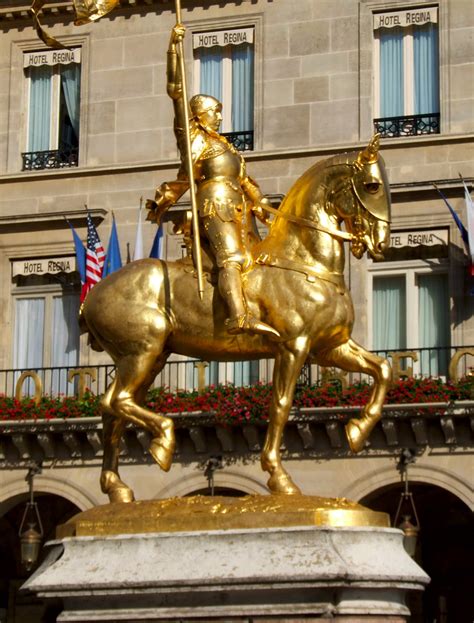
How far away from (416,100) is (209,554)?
1789cm

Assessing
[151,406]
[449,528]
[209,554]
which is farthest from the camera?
[449,528]

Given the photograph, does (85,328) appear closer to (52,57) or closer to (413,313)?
(413,313)

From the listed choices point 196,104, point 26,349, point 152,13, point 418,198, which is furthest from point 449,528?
point 196,104

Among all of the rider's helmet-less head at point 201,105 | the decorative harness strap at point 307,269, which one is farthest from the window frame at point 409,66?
the decorative harness strap at point 307,269

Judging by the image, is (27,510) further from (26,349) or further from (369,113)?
(369,113)

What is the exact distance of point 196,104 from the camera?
1416 centimetres

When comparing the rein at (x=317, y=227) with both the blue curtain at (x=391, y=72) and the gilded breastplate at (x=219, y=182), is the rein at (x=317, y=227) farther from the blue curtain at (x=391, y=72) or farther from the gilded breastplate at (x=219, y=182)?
the blue curtain at (x=391, y=72)

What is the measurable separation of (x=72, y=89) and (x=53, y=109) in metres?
0.48

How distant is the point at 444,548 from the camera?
29.3 m

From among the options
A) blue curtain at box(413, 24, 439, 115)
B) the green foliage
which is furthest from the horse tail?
blue curtain at box(413, 24, 439, 115)

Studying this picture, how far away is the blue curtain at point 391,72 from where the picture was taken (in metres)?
28.9

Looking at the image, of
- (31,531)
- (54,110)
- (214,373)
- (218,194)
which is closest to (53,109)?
(54,110)

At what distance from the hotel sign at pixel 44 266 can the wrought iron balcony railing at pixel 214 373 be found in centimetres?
166

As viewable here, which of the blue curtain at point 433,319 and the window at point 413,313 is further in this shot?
the window at point 413,313
